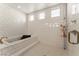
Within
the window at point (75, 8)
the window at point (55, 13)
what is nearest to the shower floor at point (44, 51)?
the window at point (55, 13)

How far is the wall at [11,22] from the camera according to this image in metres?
1.56

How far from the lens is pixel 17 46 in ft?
5.08

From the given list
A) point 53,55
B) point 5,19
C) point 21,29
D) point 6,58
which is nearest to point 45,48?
point 53,55

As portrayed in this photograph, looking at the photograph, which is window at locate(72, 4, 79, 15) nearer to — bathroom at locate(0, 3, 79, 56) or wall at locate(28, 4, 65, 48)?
bathroom at locate(0, 3, 79, 56)

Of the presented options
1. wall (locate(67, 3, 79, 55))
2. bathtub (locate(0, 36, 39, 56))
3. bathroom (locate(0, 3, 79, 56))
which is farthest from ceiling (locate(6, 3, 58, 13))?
bathtub (locate(0, 36, 39, 56))

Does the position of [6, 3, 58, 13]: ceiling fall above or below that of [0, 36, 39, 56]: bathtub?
above

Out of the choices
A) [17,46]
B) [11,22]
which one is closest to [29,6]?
[11,22]

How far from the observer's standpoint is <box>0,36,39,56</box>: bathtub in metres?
1.53

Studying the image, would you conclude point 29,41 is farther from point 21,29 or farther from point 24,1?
point 24,1

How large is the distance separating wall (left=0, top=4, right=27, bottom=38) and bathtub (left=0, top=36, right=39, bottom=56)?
9 centimetres

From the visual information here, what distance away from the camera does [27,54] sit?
1.59 meters

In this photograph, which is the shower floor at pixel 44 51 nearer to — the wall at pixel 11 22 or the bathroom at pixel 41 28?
the bathroom at pixel 41 28

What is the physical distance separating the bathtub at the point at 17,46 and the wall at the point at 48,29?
8 centimetres

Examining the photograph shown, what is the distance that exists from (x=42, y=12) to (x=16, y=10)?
30 cm
